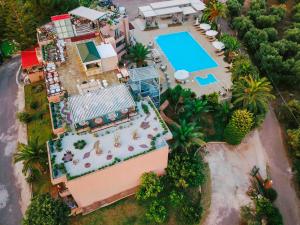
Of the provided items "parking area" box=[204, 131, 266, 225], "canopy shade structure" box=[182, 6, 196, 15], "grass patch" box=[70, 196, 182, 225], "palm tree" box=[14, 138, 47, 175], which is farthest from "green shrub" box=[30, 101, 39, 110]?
"canopy shade structure" box=[182, 6, 196, 15]

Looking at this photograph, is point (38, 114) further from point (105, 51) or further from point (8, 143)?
point (105, 51)

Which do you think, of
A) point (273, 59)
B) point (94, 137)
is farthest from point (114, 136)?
point (273, 59)

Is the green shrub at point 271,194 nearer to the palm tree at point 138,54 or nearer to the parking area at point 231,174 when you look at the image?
the parking area at point 231,174

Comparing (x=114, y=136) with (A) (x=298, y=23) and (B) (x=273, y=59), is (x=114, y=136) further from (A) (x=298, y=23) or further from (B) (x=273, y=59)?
(A) (x=298, y=23)

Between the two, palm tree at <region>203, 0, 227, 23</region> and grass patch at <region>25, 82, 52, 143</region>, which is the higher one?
palm tree at <region>203, 0, 227, 23</region>

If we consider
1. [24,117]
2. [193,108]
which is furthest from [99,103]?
[24,117]

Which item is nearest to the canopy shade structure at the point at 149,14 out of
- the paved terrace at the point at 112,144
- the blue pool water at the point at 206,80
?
the blue pool water at the point at 206,80

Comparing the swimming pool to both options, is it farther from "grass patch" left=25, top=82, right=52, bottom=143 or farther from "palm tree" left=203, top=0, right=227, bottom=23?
"grass patch" left=25, top=82, right=52, bottom=143
